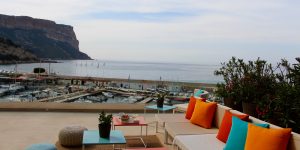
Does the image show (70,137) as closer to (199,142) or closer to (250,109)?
(199,142)

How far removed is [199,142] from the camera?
3627 mm

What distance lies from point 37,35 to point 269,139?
89.2m

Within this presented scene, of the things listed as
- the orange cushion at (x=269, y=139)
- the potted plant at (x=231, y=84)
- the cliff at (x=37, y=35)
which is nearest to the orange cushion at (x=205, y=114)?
the potted plant at (x=231, y=84)

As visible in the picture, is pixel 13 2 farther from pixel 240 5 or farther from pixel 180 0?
pixel 240 5

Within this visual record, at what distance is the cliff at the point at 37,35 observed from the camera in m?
78.4

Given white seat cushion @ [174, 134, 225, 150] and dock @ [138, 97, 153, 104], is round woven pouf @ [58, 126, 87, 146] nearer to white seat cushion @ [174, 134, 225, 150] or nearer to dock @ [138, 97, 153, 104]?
white seat cushion @ [174, 134, 225, 150]

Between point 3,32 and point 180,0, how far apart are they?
81.0 meters

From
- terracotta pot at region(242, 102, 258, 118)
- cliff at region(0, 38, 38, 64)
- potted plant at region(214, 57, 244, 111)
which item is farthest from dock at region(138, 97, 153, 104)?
cliff at region(0, 38, 38, 64)

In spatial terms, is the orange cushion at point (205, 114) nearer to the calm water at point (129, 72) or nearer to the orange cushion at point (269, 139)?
the orange cushion at point (269, 139)

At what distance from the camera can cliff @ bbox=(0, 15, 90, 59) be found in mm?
78375

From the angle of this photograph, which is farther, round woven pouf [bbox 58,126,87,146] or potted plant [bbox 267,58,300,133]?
round woven pouf [bbox 58,126,87,146]

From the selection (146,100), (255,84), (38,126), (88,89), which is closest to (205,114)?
(255,84)

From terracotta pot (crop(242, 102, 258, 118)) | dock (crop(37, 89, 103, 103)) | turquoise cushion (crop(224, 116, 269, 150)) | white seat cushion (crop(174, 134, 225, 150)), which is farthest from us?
dock (crop(37, 89, 103, 103))

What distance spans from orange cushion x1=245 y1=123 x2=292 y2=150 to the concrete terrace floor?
2087 mm
